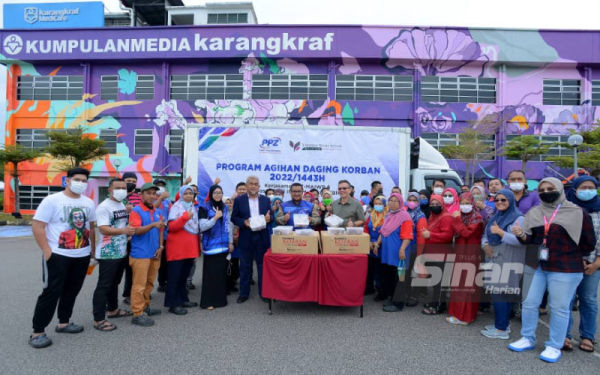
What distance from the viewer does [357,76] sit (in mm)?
20938

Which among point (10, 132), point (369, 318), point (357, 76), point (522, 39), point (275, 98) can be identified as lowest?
point (369, 318)

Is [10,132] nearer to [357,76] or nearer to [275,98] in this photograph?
[275,98]

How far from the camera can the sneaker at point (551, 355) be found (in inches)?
135

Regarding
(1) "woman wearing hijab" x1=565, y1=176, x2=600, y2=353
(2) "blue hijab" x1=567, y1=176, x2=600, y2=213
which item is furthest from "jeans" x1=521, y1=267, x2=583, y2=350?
(2) "blue hijab" x1=567, y1=176, x2=600, y2=213

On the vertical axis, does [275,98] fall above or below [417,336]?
above

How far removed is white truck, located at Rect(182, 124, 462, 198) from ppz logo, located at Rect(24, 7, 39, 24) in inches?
983

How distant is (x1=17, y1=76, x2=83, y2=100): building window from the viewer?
22.0 metres

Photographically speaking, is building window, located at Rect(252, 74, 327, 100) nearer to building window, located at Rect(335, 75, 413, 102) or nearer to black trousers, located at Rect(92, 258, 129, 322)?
building window, located at Rect(335, 75, 413, 102)

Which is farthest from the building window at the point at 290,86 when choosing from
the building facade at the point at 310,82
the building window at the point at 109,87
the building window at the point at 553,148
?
the building window at the point at 553,148

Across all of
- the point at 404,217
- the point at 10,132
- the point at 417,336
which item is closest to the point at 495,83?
the point at 404,217

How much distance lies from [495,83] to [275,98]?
532 inches

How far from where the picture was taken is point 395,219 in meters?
5.05

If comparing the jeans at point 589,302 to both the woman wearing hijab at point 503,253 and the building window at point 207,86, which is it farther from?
the building window at point 207,86

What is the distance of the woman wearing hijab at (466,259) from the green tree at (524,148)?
17519mm
